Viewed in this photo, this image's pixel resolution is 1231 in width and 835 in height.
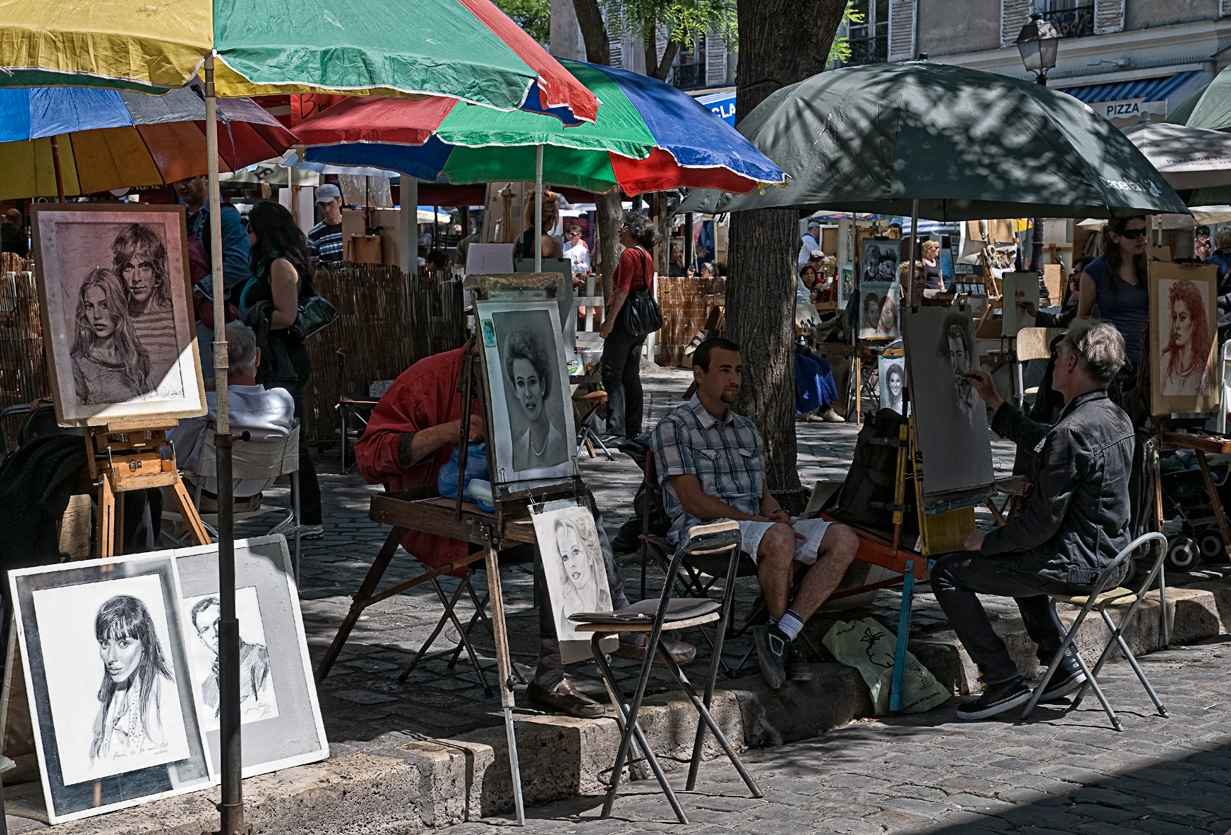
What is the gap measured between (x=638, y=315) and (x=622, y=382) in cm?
60

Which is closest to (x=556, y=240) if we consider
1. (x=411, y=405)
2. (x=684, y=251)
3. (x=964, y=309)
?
(x=964, y=309)

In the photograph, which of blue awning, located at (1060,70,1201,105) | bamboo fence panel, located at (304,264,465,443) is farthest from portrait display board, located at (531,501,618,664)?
blue awning, located at (1060,70,1201,105)

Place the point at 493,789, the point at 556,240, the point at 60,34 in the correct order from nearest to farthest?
the point at 60,34
the point at 493,789
the point at 556,240

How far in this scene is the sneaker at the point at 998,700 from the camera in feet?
18.9

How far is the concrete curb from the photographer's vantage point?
13.4ft

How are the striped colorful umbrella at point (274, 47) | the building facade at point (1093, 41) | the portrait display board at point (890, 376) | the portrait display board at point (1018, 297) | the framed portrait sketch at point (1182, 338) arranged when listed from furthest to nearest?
the building facade at point (1093, 41), the portrait display board at point (1018, 297), the portrait display board at point (890, 376), the framed portrait sketch at point (1182, 338), the striped colorful umbrella at point (274, 47)

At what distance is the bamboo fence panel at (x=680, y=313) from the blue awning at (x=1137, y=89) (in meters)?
11.6

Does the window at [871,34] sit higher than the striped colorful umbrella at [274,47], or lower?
higher

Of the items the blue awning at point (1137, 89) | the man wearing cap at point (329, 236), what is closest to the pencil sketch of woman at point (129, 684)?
the man wearing cap at point (329, 236)

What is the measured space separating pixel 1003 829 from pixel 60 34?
339 cm

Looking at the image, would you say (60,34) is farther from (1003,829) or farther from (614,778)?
(1003,829)

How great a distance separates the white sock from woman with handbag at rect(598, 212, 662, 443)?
608 centimetres

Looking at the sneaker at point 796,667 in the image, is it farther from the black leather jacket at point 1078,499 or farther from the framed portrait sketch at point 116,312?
the framed portrait sketch at point 116,312

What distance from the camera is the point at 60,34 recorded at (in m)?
3.31
